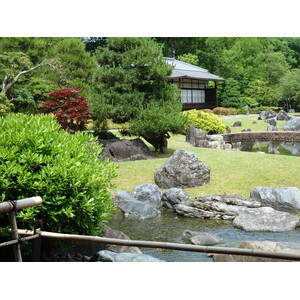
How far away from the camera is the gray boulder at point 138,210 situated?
24.7 feet

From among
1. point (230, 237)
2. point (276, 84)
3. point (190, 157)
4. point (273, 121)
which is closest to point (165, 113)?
point (190, 157)

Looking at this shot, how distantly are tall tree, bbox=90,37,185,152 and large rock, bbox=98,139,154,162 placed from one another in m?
0.51

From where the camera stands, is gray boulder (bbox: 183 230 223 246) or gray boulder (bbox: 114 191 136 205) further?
gray boulder (bbox: 114 191 136 205)

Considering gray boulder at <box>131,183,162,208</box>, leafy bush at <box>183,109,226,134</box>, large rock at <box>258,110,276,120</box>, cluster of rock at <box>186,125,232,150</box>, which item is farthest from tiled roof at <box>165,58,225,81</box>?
gray boulder at <box>131,183,162,208</box>

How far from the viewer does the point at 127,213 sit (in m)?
7.69

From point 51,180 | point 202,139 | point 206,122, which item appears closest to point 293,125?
point 206,122

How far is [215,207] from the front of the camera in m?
7.55

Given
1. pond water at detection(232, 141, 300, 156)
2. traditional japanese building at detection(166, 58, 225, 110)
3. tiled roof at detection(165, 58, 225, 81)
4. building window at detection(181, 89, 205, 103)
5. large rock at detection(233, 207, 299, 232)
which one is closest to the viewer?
large rock at detection(233, 207, 299, 232)

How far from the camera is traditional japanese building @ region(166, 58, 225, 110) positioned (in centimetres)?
2490

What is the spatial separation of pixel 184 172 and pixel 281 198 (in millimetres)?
2358

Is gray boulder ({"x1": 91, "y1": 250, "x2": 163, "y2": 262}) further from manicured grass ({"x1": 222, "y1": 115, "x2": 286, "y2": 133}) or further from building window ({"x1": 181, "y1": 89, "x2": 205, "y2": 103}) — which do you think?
building window ({"x1": 181, "y1": 89, "x2": 205, "y2": 103})

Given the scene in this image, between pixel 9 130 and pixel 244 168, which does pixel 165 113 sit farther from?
pixel 9 130

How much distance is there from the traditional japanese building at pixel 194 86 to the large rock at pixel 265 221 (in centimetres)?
1760

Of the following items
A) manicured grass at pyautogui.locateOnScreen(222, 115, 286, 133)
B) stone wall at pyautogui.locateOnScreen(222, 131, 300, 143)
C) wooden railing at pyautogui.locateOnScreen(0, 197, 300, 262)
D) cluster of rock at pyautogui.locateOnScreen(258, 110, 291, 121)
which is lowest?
stone wall at pyautogui.locateOnScreen(222, 131, 300, 143)
